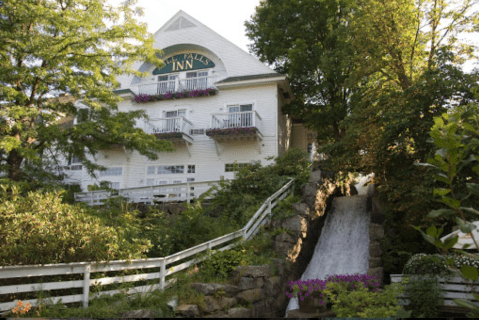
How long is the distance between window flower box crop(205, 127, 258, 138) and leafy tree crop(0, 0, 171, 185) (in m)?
4.87

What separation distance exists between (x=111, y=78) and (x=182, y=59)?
9382 mm

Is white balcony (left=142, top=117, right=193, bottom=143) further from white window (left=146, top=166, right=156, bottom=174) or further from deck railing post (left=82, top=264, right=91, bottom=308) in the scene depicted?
deck railing post (left=82, top=264, right=91, bottom=308)

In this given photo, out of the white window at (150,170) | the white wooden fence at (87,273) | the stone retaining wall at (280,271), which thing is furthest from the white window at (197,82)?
the white wooden fence at (87,273)

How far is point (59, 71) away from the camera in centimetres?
1209

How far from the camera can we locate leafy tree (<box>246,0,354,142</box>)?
20.6m

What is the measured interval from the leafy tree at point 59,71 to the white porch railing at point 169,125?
17.1 feet

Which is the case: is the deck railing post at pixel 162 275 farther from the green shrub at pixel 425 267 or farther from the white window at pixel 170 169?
the white window at pixel 170 169

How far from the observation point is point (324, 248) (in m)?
13.7

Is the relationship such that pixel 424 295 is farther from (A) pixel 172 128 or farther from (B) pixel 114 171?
(B) pixel 114 171

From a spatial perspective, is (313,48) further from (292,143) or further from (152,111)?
(152,111)

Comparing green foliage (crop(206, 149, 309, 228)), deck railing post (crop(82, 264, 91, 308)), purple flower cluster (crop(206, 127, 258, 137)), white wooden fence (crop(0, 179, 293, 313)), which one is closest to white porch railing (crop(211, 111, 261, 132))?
purple flower cluster (crop(206, 127, 258, 137))

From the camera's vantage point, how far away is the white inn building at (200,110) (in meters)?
19.8

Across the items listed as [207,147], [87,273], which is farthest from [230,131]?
[87,273]

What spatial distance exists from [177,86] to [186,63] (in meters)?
1.83
